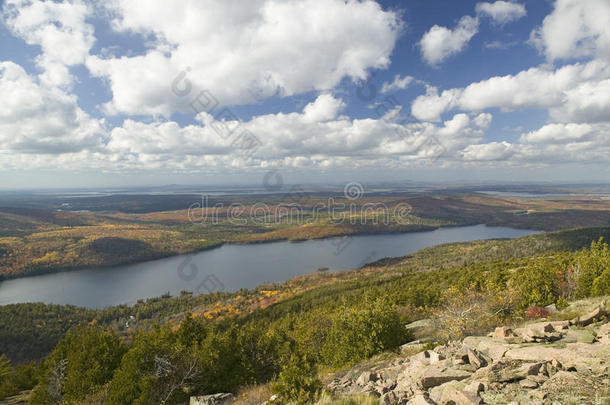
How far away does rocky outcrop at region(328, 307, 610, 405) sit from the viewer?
740 cm

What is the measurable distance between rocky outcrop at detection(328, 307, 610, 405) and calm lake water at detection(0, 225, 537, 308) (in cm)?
10717

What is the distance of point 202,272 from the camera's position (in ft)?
431

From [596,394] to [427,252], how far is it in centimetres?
13975

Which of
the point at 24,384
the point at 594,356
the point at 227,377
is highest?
the point at 594,356

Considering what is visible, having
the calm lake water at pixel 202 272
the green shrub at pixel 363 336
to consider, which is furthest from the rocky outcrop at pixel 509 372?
the calm lake water at pixel 202 272

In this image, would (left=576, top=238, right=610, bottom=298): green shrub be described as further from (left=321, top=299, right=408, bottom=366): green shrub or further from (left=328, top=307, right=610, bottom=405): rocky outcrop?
(left=321, top=299, right=408, bottom=366): green shrub

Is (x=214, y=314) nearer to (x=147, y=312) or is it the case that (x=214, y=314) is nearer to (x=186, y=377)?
(x=147, y=312)

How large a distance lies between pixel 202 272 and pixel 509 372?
135379mm

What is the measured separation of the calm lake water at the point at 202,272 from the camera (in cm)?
10881

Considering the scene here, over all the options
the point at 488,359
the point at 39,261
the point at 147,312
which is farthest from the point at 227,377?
the point at 39,261

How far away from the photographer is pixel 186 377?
51.1ft

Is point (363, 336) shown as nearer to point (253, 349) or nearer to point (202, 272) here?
point (253, 349)

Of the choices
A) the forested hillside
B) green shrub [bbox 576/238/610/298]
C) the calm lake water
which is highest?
green shrub [bbox 576/238/610/298]

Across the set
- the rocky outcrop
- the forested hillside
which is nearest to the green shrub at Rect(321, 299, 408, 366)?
the forested hillside
